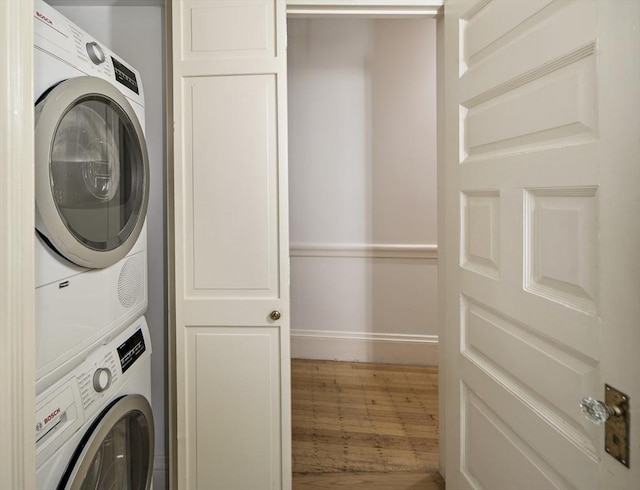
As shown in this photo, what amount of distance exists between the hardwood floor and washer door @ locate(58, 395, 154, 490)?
0.77 metres

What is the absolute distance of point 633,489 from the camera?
72cm

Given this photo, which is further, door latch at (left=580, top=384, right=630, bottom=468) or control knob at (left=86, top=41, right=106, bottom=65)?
control knob at (left=86, top=41, right=106, bottom=65)

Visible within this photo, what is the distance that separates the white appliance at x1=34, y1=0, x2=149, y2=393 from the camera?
0.95 metres

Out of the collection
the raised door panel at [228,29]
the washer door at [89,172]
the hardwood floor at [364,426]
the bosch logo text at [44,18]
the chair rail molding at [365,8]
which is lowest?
the hardwood floor at [364,426]

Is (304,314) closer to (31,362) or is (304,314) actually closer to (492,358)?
(492,358)

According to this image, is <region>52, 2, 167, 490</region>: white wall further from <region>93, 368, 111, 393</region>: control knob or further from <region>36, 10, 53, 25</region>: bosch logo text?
<region>36, 10, 53, 25</region>: bosch logo text

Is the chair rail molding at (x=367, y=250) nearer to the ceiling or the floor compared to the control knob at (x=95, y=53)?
nearer to the floor

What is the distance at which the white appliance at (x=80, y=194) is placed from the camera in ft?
3.12

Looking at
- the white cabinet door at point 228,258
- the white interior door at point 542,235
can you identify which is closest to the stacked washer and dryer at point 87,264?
the white cabinet door at point 228,258

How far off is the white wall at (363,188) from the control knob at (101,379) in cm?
204

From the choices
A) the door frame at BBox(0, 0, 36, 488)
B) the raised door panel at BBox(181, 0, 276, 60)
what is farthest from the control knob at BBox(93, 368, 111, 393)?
the raised door panel at BBox(181, 0, 276, 60)

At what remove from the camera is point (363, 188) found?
3.12 metres

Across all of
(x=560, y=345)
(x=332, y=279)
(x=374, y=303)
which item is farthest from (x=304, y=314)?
(x=560, y=345)

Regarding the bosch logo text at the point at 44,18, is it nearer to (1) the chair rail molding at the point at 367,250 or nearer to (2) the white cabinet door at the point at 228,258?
(2) the white cabinet door at the point at 228,258
